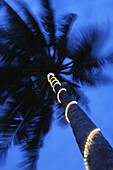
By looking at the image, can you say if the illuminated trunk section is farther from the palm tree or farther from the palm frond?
the palm frond

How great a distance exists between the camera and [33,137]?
17.6 ft

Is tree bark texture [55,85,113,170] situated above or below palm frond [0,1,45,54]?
below

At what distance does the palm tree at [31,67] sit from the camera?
15.4ft

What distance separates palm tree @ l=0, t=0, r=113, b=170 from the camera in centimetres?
468

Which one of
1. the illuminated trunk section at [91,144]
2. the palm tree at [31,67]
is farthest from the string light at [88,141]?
the palm tree at [31,67]

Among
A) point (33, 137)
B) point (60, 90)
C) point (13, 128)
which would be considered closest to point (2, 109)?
point (13, 128)

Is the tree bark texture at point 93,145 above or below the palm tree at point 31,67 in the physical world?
below

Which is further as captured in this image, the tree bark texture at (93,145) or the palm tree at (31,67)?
the palm tree at (31,67)

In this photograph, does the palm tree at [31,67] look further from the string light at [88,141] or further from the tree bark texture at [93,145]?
the string light at [88,141]

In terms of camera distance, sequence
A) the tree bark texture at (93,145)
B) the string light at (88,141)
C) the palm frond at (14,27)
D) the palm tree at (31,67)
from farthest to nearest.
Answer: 1. the palm tree at (31,67)
2. the palm frond at (14,27)
3. the string light at (88,141)
4. the tree bark texture at (93,145)

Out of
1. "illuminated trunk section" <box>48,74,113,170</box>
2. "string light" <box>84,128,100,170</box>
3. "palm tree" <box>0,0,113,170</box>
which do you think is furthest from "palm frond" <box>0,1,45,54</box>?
"string light" <box>84,128,100,170</box>

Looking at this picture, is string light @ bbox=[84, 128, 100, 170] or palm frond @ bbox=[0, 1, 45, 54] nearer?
string light @ bbox=[84, 128, 100, 170]

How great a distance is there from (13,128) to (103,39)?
3.87 metres

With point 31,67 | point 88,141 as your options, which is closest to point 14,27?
point 31,67
